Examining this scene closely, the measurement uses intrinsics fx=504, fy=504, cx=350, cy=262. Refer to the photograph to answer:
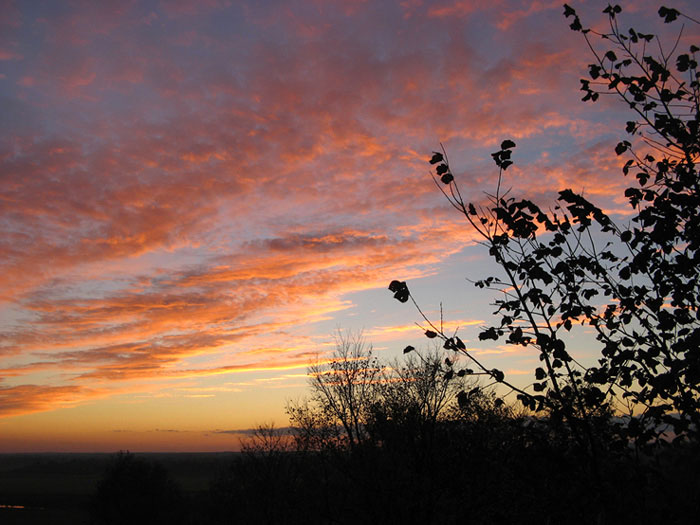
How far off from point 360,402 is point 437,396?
7740mm

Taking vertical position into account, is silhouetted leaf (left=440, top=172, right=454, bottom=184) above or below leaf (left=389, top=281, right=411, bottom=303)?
above

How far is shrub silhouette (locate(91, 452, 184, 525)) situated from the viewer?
59156mm

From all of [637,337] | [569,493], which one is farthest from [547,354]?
[569,493]

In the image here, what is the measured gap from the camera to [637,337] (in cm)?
486

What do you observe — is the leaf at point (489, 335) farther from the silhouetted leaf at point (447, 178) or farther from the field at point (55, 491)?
the field at point (55, 491)

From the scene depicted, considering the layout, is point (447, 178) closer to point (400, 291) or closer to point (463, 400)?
point (400, 291)

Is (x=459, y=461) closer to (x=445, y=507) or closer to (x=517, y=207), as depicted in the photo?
(x=445, y=507)

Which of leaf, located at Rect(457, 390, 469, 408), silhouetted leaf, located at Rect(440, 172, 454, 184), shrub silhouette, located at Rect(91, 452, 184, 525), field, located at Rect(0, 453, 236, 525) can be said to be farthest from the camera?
field, located at Rect(0, 453, 236, 525)

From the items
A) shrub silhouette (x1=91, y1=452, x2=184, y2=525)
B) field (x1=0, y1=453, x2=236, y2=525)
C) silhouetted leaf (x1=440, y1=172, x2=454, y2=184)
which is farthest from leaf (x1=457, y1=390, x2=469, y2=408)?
field (x1=0, y1=453, x2=236, y2=525)

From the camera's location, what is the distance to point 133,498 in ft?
196

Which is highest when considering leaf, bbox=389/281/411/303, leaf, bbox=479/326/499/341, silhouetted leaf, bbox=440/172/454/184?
silhouetted leaf, bbox=440/172/454/184

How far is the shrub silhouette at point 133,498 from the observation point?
5916cm

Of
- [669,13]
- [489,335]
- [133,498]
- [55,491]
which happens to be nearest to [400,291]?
[489,335]

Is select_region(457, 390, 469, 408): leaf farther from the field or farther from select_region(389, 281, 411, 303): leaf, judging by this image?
the field
